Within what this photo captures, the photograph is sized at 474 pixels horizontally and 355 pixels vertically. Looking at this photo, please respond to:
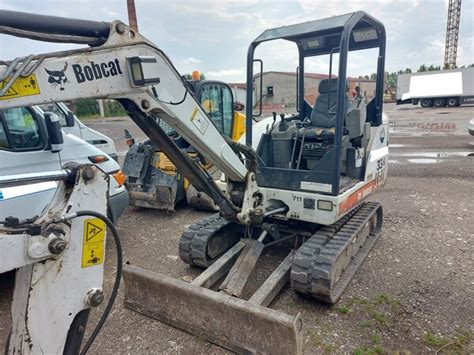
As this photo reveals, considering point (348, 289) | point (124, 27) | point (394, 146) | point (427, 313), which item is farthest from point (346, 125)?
point (394, 146)

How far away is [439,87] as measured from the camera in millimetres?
31312

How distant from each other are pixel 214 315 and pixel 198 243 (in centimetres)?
115

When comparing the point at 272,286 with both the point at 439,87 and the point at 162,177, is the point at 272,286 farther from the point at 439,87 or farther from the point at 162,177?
the point at 439,87

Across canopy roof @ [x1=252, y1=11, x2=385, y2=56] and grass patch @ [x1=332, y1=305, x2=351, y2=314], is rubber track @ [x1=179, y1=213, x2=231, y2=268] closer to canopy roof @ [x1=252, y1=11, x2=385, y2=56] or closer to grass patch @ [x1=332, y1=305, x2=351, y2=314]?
grass patch @ [x1=332, y1=305, x2=351, y2=314]

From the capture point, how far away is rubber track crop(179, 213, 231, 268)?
12.9ft

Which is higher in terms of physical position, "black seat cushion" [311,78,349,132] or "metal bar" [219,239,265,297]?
"black seat cushion" [311,78,349,132]

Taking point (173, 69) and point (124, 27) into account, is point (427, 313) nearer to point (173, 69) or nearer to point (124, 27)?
point (173, 69)

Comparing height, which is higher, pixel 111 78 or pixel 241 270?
pixel 111 78

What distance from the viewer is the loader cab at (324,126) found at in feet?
11.9

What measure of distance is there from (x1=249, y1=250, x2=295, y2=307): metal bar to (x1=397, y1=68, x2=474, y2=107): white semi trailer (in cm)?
3275

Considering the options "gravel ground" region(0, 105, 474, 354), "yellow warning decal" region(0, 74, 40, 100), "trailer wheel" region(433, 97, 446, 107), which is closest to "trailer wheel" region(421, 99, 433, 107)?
"trailer wheel" region(433, 97, 446, 107)

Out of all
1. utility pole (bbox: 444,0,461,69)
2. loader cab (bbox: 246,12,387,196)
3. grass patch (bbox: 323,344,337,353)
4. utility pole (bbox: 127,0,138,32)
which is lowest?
grass patch (bbox: 323,344,337,353)

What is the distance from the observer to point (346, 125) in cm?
412

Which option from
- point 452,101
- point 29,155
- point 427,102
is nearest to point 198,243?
point 29,155
